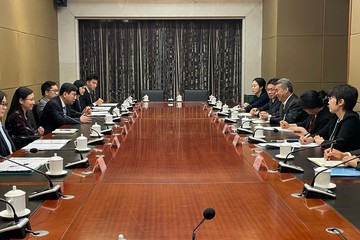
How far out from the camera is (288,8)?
7.66m

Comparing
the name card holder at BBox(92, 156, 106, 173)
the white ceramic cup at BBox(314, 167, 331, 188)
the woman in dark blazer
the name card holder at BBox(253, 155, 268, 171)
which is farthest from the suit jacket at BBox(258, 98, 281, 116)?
the white ceramic cup at BBox(314, 167, 331, 188)

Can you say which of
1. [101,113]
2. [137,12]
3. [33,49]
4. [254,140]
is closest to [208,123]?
[254,140]

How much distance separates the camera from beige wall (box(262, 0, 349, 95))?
25.2ft

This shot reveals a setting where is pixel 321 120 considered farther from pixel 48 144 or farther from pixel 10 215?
pixel 10 215

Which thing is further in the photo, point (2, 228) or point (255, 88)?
point (255, 88)

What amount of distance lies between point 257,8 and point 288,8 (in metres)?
1.20

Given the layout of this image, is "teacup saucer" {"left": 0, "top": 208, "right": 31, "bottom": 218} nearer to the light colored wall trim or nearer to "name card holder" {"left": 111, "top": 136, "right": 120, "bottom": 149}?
"name card holder" {"left": 111, "top": 136, "right": 120, "bottom": 149}

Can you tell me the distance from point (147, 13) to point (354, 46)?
4.46 meters

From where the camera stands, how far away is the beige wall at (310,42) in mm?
7691

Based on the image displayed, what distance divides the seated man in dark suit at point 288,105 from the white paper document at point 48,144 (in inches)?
97.3

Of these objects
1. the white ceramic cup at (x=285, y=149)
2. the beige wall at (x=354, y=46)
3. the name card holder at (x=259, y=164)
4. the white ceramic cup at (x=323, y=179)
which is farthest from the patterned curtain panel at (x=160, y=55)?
the white ceramic cup at (x=323, y=179)

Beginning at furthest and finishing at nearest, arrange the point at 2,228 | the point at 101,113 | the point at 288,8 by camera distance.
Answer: the point at 288,8
the point at 101,113
the point at 2,228

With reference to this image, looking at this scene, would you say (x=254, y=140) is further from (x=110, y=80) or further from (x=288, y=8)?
(x=110, y=80)

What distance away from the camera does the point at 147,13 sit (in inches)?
344
